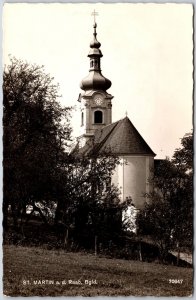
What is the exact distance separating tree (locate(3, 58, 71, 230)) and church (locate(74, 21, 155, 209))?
699 mm

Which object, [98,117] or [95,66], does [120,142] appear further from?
[98,117]

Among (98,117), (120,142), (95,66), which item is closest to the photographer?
(95,66)

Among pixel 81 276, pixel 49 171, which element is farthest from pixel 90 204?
pixel 81 276

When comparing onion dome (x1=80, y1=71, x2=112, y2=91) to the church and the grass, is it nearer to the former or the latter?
the church

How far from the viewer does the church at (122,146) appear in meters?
16.8

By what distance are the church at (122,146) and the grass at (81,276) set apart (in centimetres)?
205

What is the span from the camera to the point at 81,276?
15.2 meters

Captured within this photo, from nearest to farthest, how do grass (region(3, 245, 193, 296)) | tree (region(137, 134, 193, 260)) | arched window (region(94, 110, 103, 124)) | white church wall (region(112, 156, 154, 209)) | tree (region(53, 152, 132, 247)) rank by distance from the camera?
grass (region(3, 245, 193, 296)) < tree (region(137, 134, 193, 260)) < tree (region(53, 152, 132, 247)) < white church wall (region(112, 156, 154, 209)) < arched window (region(94, 110, 103, 124))

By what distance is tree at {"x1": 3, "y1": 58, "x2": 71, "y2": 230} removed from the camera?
1582cm

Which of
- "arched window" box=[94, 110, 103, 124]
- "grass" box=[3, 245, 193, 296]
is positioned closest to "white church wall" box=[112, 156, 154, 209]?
"grass" box=[3, 245, 193, 296]

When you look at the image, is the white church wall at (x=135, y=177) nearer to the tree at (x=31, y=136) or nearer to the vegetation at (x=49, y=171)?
the vegetation at (x=49, y=171)

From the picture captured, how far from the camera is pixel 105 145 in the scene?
18219mm

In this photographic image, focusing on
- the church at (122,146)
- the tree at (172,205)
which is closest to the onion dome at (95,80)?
the church at (122,146)

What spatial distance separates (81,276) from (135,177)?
3.34 metres
